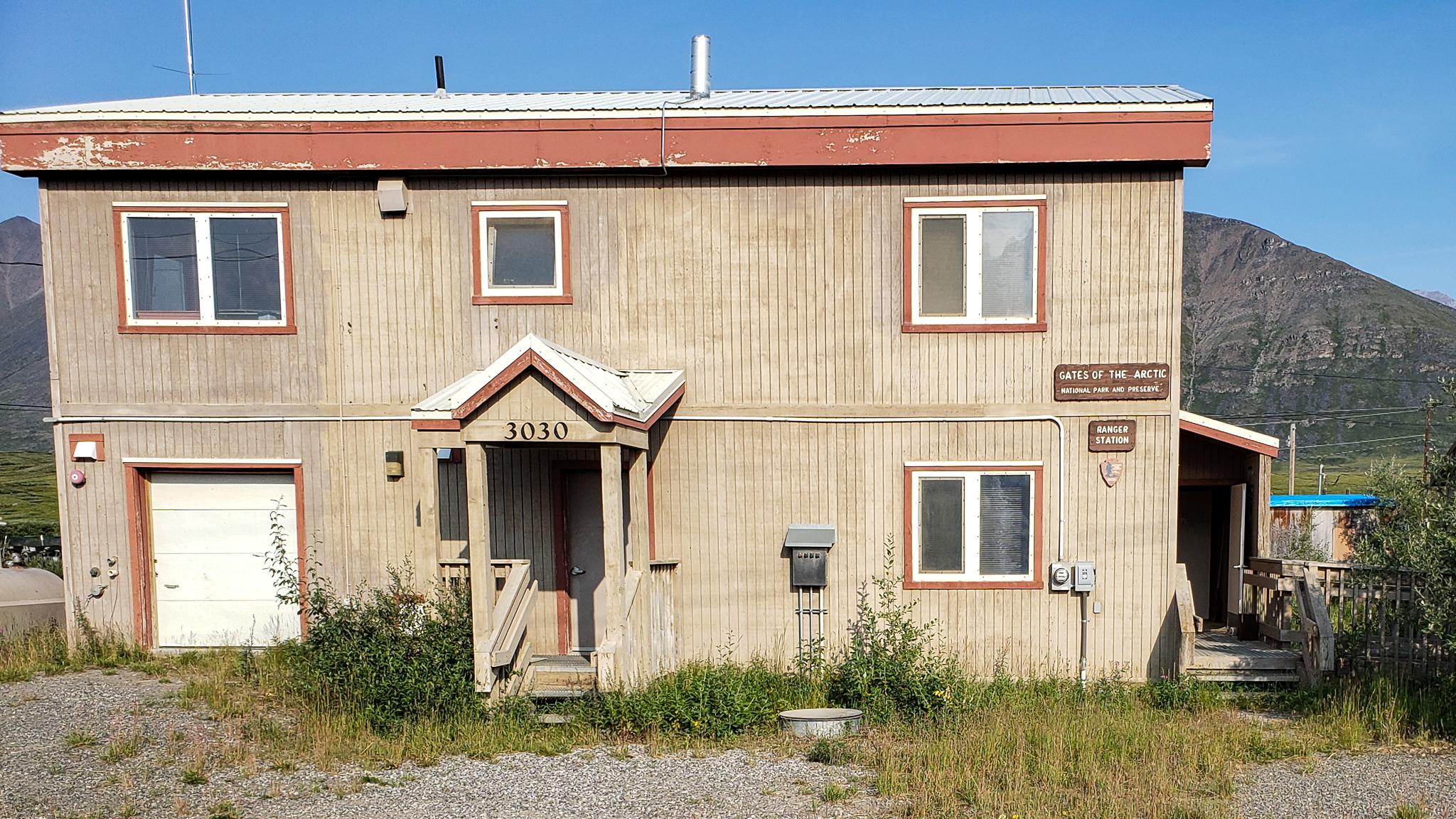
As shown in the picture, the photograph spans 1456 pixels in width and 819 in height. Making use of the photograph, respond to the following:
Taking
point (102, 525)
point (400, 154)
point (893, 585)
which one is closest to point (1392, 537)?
point (893, 585)

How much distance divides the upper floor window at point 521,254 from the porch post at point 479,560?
229 centimetres

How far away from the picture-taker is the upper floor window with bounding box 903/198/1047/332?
32.9 ft

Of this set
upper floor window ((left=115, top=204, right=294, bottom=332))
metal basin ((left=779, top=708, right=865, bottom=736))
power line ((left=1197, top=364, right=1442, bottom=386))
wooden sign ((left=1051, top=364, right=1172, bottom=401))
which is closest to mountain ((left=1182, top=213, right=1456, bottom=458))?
power line ((left=1197, top=364, right=1442, bottom=386))

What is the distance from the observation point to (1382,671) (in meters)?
9.32

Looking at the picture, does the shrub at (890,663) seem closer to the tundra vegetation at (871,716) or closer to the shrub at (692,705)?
the tundra vegetation at (871,716)

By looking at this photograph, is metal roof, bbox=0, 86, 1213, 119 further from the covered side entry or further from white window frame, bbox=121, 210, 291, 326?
the covered side entry

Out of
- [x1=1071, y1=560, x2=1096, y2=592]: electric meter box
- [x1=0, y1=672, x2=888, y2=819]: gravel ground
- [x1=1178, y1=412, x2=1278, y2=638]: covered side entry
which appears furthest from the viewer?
[x1=1178, y1=412, x2=1278, y2=638]: covered side entry

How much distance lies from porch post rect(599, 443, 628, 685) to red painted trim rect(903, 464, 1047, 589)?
3253mm

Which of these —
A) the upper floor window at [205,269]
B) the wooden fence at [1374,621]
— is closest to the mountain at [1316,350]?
the wooden fence at [1374,621]

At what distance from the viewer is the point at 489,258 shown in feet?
33.7

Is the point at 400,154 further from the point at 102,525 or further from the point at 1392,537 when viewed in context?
the point at 1392,537

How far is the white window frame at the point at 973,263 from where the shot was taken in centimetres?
1000

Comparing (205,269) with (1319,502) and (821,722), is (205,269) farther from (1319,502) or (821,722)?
(1319,502)

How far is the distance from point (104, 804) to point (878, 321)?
790 cm
